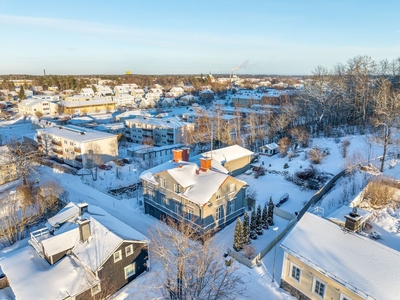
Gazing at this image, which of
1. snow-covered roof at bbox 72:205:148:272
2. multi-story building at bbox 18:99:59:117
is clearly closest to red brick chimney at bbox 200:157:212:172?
snow-covered roof at bbox 72:205:148:272

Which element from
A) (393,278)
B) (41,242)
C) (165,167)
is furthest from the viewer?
(165,167)

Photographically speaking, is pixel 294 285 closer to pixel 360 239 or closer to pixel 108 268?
pixel 360 239

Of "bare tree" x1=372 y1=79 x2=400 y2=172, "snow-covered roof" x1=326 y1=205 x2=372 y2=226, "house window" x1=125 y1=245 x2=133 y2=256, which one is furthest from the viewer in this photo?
"bare tree" x1=372 y1=79 x2=400 y2=172

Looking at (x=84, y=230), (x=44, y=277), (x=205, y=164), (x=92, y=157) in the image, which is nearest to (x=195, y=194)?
(x=205, y=164)

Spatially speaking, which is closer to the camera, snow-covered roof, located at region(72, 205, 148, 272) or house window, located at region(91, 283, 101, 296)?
house window, located at region(91, 283, 101, 296)

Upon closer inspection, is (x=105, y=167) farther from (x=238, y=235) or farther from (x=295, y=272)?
(x=295, y=272)

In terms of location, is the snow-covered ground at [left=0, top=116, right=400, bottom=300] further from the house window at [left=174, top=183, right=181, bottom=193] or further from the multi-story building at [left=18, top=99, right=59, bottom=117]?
the multi-story building at [left=18, top=99, right=59, bottom=117]

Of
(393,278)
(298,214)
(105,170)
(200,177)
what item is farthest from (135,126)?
(393,278)
